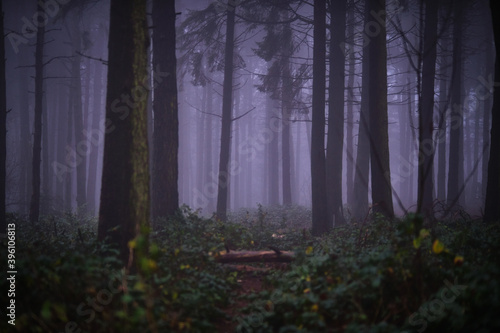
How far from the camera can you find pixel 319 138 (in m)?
10.3

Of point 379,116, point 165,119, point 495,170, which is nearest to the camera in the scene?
point 495,170

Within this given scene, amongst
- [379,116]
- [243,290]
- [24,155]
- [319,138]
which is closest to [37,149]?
[319,138]

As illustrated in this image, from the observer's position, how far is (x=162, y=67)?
8664 millimetres

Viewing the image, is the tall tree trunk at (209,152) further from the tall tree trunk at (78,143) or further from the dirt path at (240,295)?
the dirt path at (240,295)

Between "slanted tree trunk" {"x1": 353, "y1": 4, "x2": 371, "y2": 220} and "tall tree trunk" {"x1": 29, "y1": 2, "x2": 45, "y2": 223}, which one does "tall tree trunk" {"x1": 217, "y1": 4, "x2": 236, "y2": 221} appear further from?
"tall tree trunk" {"x1": 29, "y1": 2, "x2": 45, "y2": 223}

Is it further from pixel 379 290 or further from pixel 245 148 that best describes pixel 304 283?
pixel 245 148

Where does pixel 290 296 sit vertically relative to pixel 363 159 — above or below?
below

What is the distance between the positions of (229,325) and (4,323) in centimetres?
243

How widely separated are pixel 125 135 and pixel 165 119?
365 cm

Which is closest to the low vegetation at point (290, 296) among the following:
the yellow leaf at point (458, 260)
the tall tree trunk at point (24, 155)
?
the yellow leaf at point (458, 260)

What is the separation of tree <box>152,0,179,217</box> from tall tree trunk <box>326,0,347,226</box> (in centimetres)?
628

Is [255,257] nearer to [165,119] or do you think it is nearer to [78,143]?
[165,119]

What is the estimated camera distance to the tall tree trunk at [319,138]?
1012 cm

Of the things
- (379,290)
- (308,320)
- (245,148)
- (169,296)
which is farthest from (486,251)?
(245,148)
